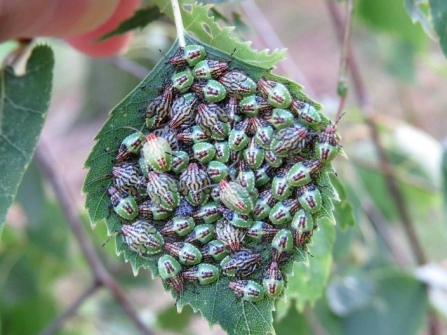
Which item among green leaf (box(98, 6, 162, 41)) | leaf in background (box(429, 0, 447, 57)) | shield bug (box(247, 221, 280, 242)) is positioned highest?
green leaf (box(98, 6, 162, 41))

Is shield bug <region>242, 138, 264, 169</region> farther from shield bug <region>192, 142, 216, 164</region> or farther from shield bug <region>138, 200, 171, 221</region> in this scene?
shield bug <region>138, 200, 171, 221</region>

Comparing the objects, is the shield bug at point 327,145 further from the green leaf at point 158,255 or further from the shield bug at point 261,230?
the shield bug at point 261,230

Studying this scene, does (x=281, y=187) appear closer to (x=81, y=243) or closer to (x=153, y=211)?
(x=153, y=211)

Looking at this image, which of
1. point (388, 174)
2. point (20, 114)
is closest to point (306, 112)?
point (20, 114)

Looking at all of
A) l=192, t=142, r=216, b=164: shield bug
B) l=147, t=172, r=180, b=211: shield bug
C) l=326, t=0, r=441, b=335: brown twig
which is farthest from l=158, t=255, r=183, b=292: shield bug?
l=326, t=0, r=441, b=335: brown twig

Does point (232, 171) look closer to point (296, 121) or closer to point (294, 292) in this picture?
point (296, 121)

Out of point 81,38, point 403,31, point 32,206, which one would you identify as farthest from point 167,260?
point 403,31

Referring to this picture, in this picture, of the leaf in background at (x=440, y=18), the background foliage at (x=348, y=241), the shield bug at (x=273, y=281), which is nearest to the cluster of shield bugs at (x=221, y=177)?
the shield bug at (x=273, y=281)

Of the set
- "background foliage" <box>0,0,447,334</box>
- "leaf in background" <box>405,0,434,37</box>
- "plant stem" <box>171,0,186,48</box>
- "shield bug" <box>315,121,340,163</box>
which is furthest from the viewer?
"background foliage" <box>0,0,447,334</box>
